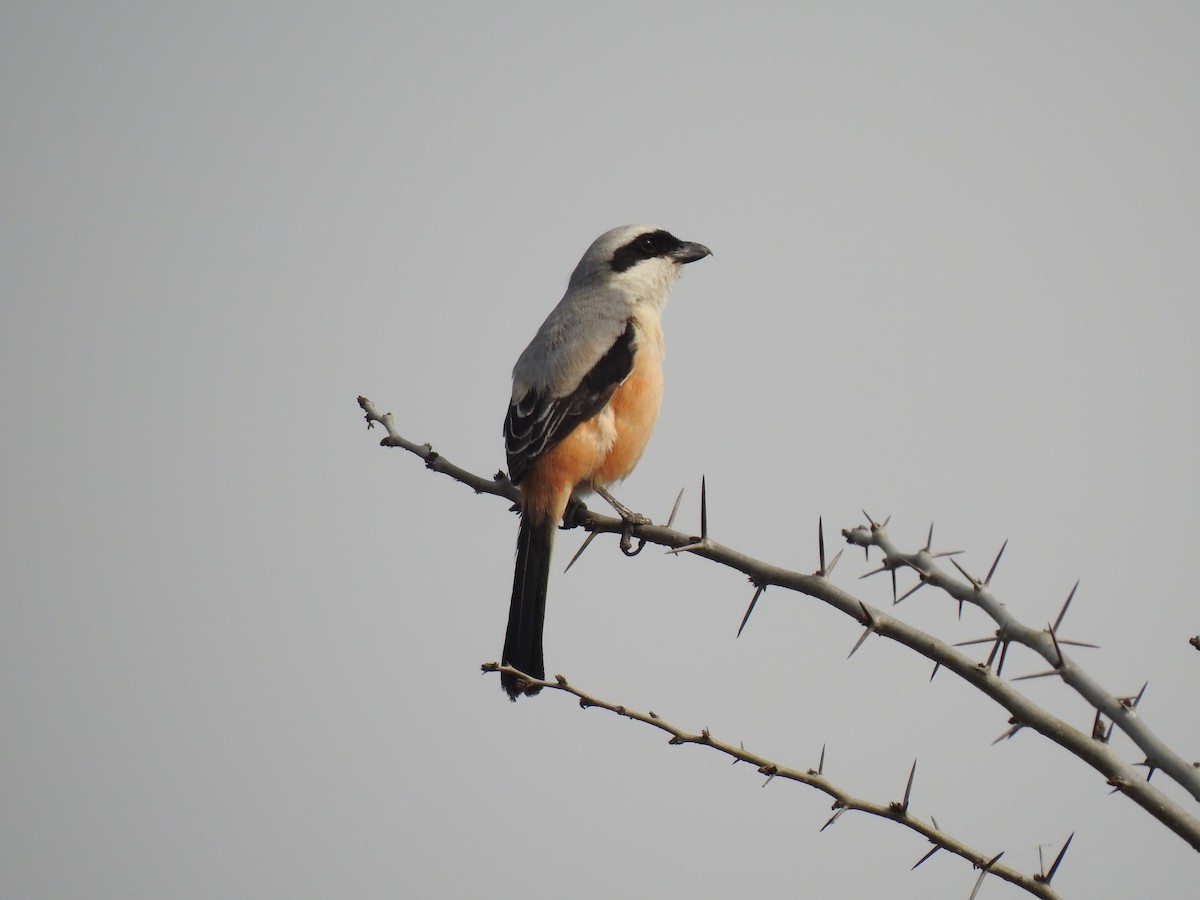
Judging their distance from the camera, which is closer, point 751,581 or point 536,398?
point 751,581

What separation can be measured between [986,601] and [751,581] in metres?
0.73

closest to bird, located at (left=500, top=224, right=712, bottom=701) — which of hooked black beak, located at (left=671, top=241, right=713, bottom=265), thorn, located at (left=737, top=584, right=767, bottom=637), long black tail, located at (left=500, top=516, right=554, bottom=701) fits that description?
long black tail, located at (left=500, top=516, right=554, bottom=701)

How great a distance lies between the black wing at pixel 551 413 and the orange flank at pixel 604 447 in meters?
0.04

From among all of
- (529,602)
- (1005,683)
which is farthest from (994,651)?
(529,602)

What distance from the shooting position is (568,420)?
5945 mm

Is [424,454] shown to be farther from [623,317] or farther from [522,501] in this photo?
[623,317]

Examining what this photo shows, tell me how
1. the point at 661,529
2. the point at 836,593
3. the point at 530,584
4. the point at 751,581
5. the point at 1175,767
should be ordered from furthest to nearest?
the point at 530,584, the point at 661,529, the point at 751,581, the point at 836,593, the point at 1175,767

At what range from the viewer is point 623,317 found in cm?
678

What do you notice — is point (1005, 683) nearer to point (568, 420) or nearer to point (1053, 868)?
point (1053, 868)

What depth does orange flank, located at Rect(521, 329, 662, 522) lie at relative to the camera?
590cm

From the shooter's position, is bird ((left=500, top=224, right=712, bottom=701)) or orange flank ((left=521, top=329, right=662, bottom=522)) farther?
orange flank ((left=521, top=329, right=662, bottom=522))

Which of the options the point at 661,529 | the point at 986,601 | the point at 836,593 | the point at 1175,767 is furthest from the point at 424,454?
the point at 1175,767

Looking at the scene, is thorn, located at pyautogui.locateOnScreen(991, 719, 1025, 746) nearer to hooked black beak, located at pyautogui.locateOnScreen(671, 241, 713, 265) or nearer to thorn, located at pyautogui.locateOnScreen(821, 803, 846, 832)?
thorn, located at pyautogui.locateOnScreen(821, 803, 846, 832)

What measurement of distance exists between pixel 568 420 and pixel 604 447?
0.27m
